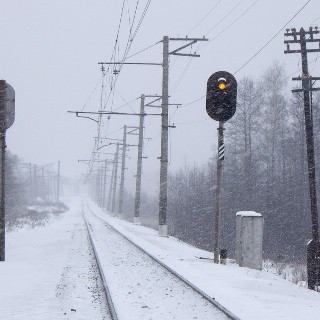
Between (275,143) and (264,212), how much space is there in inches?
338

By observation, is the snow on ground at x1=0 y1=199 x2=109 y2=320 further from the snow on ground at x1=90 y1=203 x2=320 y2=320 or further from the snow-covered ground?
the snow on ground at x1=90 y1=203 x2=320 y2=320

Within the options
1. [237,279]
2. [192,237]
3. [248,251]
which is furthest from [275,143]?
[237,279]

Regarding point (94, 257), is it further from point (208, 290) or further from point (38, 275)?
point (208, 290)

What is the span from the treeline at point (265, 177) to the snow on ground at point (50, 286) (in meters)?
14.5

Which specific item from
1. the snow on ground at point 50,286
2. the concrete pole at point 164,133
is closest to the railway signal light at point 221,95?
the snow on ground at point 50,286

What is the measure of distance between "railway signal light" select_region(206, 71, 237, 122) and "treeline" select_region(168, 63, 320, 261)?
1455cm

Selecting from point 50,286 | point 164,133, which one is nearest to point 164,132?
point 164,133

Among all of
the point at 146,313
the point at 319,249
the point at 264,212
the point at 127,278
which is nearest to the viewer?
the point at 146,313

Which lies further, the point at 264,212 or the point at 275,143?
the point at 275,143

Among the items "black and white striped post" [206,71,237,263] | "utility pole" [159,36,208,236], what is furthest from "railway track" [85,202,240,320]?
"utility pole" [159,36,208,236]

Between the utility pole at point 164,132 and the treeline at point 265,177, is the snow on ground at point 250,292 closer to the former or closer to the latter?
the utility pole at point 164,132

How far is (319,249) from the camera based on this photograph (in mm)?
12969

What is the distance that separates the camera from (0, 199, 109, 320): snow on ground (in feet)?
20.4

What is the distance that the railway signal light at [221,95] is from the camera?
11734 millimetres
